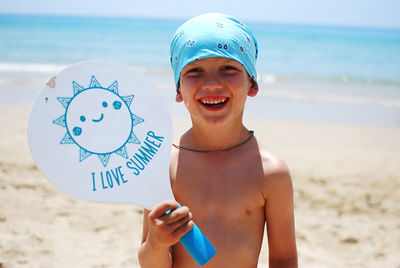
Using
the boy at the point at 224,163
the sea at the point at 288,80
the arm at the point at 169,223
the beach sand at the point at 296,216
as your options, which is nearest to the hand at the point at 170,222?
the arm at the point at 169,223

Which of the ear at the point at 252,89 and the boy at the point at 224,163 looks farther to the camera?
the ear at the point at 252,89

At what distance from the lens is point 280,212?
1.46 m

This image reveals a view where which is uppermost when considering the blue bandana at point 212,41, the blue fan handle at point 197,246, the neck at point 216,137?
the blue bandana at point 212,41

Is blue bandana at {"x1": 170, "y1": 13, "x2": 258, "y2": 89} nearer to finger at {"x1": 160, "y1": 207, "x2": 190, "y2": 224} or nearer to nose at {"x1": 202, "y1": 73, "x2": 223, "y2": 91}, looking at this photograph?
nose at {"x1": 202, "y1": 73, "x2": 223, "y2": 91}

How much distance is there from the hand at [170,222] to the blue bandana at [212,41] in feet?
1.79

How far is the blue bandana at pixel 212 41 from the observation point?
1315 mm

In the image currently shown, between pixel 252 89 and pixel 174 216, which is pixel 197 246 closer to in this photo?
pixel 174 216

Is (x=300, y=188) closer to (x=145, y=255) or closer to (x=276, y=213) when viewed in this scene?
(x=276, y=213)

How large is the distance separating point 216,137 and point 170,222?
0.54m

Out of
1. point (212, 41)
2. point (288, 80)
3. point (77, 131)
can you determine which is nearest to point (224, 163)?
point (212, 41)

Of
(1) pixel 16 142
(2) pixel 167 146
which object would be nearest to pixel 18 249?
(2) pixel 167 146

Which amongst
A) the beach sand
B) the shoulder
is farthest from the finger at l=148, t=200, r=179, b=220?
the beach sand

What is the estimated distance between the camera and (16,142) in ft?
15.1

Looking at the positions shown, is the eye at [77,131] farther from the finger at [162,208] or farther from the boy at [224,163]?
the boy at [224,163]
